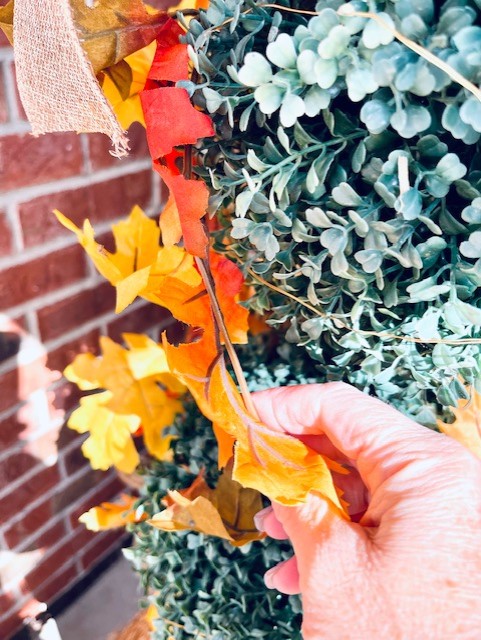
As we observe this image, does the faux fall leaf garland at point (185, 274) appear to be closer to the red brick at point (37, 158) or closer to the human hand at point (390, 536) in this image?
the human hand at point (390, 536)

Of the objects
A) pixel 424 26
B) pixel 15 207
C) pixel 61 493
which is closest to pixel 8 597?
pixel 61 493

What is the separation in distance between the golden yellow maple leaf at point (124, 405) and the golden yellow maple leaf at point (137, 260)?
0.58 ft

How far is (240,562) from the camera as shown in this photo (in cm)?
68

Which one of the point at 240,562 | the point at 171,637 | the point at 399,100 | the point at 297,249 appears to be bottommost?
the point at 171,637

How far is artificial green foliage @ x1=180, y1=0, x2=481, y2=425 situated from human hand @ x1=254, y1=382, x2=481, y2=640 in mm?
50

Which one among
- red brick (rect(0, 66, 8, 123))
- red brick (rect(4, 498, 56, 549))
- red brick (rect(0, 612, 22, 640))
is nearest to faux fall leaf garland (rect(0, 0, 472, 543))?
red brick (rect(0, 66, 8, 123))

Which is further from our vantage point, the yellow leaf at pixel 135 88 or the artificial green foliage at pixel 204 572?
the artificial green foliage at pixel 204 572

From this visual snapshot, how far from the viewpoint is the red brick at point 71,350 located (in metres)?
0.96

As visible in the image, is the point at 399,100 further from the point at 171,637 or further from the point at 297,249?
the point at 171,637

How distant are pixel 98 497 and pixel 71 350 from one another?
0.37 meters

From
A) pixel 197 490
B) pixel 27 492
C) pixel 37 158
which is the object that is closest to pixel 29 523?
pixel 27 492

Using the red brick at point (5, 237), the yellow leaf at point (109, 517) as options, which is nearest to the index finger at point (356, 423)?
the yellow leaf at point (109, 517)

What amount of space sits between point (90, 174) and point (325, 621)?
2.46ft

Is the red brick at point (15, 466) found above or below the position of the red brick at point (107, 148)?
below
